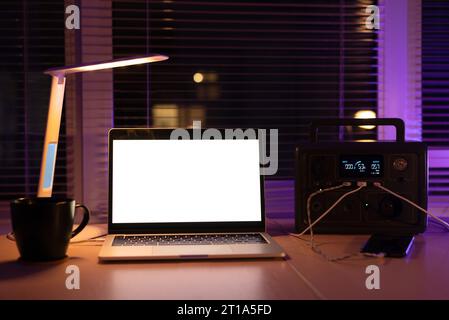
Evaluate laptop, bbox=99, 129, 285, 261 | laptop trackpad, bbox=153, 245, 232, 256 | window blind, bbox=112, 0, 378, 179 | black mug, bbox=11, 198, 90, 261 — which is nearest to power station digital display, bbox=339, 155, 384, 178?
laptop, bbox=99, 129, 285, 261

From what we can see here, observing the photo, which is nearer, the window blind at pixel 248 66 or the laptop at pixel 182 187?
the laptop at pixel 182 187

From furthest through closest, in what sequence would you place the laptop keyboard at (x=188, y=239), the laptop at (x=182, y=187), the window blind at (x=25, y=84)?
the window blind at (x=25, y=84), the laptop at (x=182, y=187), the laptop keyboard at (x=188, y=239)

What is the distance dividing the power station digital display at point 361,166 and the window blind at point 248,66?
0.54m

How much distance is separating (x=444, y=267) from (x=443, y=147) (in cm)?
98

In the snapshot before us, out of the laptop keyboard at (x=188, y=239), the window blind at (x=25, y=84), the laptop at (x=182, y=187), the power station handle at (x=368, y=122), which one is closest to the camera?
the laptop keyboard at (x=188, y=239)

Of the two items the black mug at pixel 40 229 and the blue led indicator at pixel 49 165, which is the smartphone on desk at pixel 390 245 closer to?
the black mug at pixel 40 229

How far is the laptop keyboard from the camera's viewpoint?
114 cm

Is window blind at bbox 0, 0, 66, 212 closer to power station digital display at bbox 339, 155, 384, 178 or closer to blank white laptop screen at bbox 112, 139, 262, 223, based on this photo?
blank white laptop screen at bbox 112, 139, 262, 223

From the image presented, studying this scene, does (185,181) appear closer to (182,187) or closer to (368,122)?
(182,187)

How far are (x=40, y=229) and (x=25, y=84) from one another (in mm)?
893

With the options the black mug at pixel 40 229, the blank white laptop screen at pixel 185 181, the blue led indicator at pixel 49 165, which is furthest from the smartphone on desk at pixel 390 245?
the blue led indicator at pixel 49 165

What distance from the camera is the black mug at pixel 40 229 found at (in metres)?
1.03

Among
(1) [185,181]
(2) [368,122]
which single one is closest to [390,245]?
(2) [368,122]
